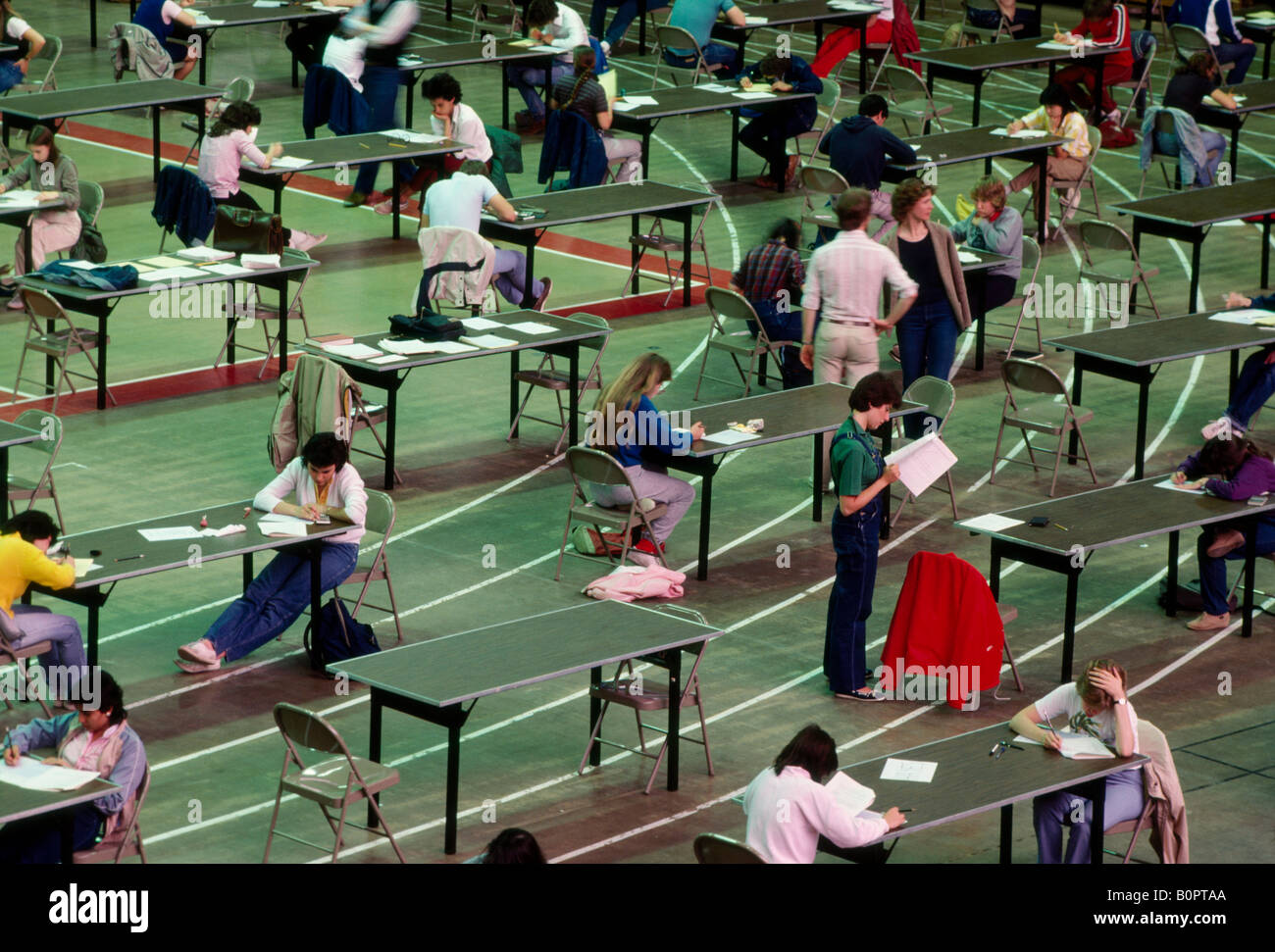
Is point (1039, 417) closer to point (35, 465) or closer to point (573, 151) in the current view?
point (573, 151)

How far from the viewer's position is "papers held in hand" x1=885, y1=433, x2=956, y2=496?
11.4m

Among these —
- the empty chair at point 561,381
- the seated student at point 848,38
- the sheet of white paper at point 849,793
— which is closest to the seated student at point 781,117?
the seated student at point 848,38

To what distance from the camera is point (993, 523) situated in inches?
457

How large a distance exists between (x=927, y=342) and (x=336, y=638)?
5.04 meters

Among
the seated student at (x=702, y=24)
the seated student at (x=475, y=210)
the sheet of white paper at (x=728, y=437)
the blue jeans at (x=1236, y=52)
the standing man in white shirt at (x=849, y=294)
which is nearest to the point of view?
the sheet of white paper at (x=728, y=437)

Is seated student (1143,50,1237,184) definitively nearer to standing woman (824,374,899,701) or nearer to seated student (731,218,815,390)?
seated student (731,218,815,390)

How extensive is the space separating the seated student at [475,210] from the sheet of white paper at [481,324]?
1.58 meters

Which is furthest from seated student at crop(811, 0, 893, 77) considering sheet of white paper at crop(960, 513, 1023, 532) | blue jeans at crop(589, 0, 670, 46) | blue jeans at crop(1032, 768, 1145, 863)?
blue jeans at crop(1032, 768, 1145, 863)

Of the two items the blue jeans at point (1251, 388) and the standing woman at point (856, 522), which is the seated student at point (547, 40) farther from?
the standing woman at point (856, 522)

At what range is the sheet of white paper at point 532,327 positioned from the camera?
47.9 feet

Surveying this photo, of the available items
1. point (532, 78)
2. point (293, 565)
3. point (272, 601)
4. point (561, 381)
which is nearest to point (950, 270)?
point (561, 381)
